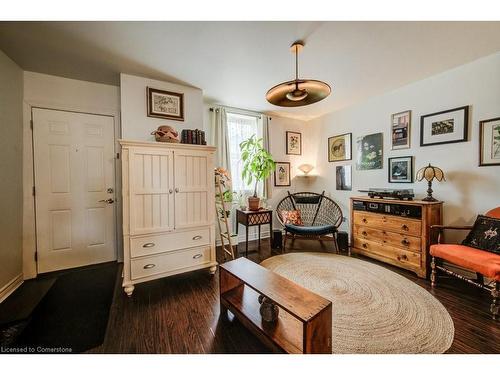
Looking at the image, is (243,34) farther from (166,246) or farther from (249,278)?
(166,246)

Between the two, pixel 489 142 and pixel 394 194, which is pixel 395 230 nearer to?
pixel 394 194

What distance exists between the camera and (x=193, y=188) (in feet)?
7.98

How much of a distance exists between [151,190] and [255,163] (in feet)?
6.25

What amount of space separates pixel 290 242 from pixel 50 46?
4.03 meters

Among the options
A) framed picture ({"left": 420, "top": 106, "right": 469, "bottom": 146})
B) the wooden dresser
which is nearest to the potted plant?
the wooden dresser

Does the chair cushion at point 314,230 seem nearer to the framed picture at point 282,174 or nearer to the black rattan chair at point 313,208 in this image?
the black rattan chair at point 313,208

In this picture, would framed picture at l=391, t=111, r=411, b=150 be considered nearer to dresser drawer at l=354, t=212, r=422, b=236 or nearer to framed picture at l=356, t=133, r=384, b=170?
framed picture at l=356, t=133, r=384, b=170

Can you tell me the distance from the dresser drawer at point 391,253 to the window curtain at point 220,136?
2.47 m

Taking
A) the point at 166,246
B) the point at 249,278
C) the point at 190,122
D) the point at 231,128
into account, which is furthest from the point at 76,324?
the point at 231,128

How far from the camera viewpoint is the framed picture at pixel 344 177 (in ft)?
12.4

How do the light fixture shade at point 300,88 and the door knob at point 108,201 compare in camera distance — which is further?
the door knob at point 108,201

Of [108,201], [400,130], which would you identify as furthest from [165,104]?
[400,130]

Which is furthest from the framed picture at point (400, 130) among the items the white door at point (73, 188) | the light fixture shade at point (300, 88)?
the white door at point (73, 188)

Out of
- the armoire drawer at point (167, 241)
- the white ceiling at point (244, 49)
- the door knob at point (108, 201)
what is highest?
the white ceiling at point (244, 49)
